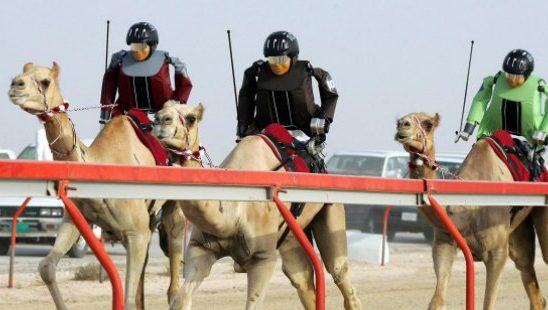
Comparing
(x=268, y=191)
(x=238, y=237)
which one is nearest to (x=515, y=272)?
(x=238, y=237)

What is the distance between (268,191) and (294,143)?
9.56ft

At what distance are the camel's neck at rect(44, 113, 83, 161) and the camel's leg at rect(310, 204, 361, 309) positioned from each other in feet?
6.68

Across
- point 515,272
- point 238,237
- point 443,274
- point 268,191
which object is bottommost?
point 515,272

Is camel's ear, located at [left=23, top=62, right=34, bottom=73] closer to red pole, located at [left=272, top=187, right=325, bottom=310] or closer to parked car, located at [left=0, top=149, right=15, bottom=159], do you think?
red pole, located at [left=272, top=187, right=325, bottom=310]

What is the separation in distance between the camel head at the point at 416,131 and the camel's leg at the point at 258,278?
2114 mm

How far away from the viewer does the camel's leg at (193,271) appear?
32.1ft

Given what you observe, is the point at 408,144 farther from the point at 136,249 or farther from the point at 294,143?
the point at 136,249

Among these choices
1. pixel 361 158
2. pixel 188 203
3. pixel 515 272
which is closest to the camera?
pixel 188 203

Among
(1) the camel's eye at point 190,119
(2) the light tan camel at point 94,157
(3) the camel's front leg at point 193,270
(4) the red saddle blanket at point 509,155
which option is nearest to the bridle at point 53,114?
(2) the light tan camel at point 94,157

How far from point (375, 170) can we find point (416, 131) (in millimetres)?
17067

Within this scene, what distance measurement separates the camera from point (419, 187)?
10.1 metres

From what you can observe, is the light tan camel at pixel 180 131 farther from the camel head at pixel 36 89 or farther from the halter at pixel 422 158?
the halter at pixel 422 158

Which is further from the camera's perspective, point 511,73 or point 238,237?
point 511,73

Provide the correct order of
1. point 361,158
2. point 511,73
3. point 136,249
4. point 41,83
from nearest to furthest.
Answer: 1. point 41,83
2. point 136,249
3. point 511,73
4. point 361,158
